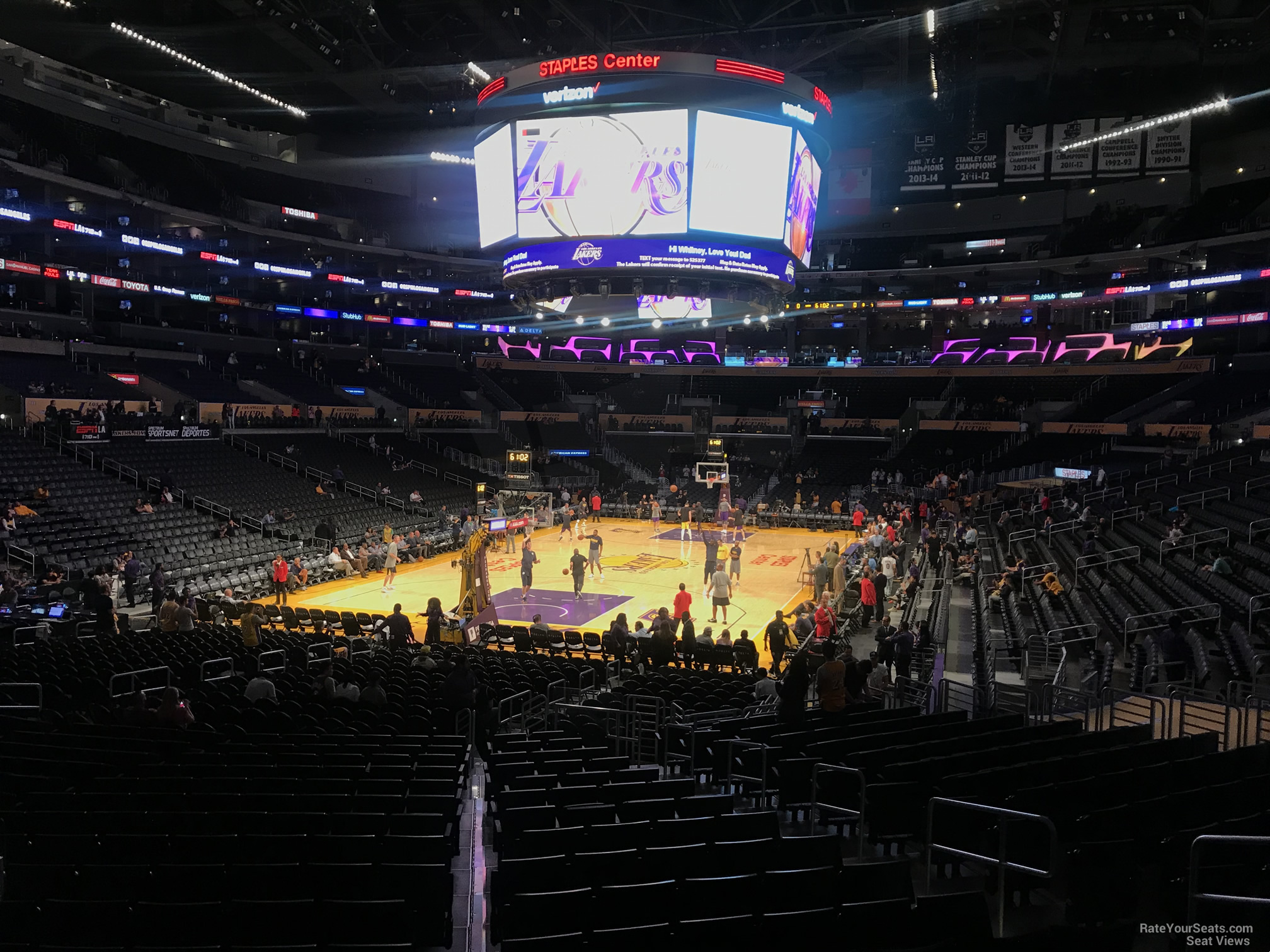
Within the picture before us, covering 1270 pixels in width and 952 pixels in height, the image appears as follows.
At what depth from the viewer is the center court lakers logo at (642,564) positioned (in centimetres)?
2683

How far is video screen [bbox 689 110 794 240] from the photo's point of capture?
56.2 feet

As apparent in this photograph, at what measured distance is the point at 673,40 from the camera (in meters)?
28.7

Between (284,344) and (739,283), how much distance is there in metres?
36.6

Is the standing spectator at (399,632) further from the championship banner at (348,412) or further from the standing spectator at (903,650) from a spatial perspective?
the championship banner at (348,412)

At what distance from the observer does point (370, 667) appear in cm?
1227

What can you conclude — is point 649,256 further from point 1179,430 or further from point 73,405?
point 1179,430

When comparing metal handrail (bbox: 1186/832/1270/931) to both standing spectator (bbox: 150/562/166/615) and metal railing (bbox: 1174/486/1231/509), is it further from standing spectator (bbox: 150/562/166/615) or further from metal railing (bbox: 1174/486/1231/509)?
metal railing (bbox: 1174/486/1231/509)

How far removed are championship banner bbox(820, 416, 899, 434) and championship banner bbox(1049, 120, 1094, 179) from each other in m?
14.8

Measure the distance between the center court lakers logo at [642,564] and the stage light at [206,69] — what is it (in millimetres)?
24762

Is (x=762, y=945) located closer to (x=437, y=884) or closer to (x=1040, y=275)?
(x=437, y=884)

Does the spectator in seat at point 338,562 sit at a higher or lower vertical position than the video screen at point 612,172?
lower

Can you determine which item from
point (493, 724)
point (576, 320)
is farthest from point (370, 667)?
point (576, 320)

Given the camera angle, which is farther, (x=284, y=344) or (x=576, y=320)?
(x=284, y=344)

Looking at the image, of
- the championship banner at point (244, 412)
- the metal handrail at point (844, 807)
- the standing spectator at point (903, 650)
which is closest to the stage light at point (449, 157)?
the championship banner at point (244, 412)
